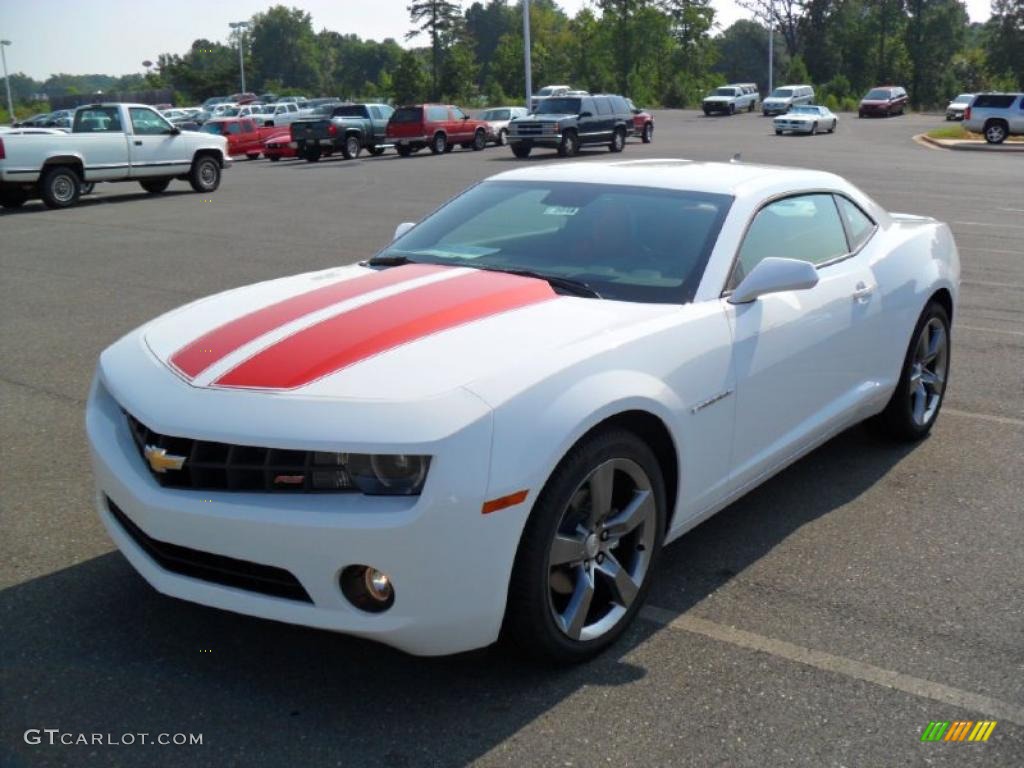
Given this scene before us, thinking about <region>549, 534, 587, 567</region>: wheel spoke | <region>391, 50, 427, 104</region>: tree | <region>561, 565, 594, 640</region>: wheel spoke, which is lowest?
<region>561, 565, 594, 640</region>: wheel spoke

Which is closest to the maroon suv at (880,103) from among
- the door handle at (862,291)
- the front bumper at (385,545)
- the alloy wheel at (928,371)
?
the alloy wheel at (928,371)

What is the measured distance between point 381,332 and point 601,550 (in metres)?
1.00

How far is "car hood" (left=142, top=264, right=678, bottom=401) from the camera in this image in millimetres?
3221

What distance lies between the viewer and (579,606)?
11.0 feet

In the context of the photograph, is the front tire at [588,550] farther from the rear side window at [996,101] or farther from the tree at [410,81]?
the tree at [410,81]

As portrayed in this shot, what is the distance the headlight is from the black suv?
30677 millimetres

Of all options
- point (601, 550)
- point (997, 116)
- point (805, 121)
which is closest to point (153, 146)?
point (601, 550)

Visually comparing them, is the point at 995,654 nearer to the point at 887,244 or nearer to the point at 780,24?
the point at 887,244

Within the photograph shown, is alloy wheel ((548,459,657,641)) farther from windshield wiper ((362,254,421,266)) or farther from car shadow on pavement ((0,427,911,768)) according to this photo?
windshield wiper ((362,254,421,266))

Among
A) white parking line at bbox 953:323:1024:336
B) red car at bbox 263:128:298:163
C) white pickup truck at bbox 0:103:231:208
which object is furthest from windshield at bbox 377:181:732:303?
red car at bbox 263:128:298:163

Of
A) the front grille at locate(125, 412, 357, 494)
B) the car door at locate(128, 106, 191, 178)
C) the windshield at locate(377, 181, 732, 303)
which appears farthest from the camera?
the car door at locate(128, 106, 191, 178)

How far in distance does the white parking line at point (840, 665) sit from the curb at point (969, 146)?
35981mm

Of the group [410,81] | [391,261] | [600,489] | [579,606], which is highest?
[410,81]

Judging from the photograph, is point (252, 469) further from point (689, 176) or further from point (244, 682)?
point (689, 176)
